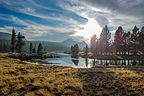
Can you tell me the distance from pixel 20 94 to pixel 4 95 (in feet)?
3.78

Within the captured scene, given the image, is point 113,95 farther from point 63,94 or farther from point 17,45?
point 17,45

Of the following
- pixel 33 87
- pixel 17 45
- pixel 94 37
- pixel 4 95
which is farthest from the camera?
pixel 94 37

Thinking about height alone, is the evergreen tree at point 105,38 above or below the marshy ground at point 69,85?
above

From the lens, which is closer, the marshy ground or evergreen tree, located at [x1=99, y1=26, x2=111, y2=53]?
the marshy ground

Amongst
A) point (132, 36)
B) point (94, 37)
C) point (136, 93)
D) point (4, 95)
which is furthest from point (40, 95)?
point (94, 37)

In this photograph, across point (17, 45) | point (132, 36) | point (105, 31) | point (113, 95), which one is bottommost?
point (113, 95)

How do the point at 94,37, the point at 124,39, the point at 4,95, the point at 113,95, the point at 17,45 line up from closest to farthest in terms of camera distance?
the point at 4,95 → the point at 113,95 → the point at 124,39 → the point at 17,45 → the point at 94,37

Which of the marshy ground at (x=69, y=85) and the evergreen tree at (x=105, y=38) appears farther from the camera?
the evergreen tree at (x=105, y=38)

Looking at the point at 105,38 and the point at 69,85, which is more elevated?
the point at 105,38

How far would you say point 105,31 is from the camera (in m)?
66.2

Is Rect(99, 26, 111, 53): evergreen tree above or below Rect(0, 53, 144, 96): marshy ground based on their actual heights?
above

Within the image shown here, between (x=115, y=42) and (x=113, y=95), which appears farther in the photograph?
(x=115, y=42)

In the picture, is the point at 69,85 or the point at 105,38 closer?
the point at 69,85

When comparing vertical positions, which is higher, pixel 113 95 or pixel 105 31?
pixel 105 31
